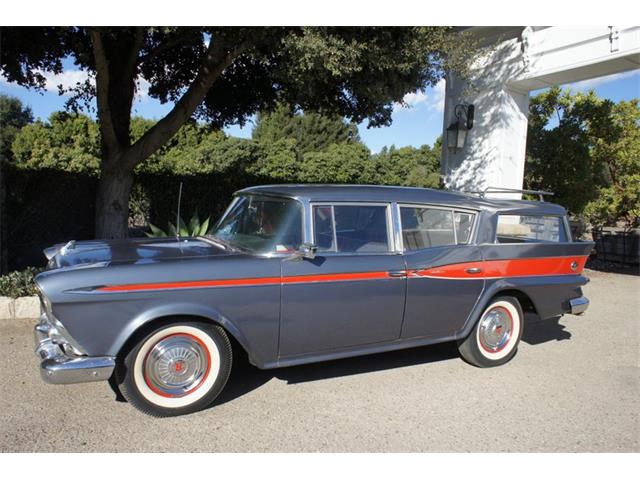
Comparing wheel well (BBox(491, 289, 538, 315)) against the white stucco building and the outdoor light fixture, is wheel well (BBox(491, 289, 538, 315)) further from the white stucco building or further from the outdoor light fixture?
the outdoor light fixture

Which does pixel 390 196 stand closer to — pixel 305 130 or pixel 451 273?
pixel 451 273

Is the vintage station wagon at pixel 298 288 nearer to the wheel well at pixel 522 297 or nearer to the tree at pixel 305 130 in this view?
the wheel well at pixel 522 297

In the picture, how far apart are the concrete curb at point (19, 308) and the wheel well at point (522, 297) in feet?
16.4

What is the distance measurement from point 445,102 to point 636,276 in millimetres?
5555

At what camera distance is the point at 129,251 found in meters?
3.76

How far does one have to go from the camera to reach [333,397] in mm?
3787

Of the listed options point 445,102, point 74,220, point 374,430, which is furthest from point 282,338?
point 445,102

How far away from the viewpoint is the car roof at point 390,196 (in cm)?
397

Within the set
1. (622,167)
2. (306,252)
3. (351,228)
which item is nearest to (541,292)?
(351,228)

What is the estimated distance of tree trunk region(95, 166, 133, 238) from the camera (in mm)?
7812

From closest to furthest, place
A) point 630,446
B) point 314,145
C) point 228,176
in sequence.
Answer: point 630,446 < point 228,176 < point 314,145

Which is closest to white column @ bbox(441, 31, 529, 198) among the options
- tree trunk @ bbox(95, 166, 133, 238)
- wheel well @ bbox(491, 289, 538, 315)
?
wheel well @ bbox(491, 289, 538, 315)

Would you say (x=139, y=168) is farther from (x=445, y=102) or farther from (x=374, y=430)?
(x=374, y=430)

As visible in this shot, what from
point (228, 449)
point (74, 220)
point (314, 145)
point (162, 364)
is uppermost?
point (314, 145)
